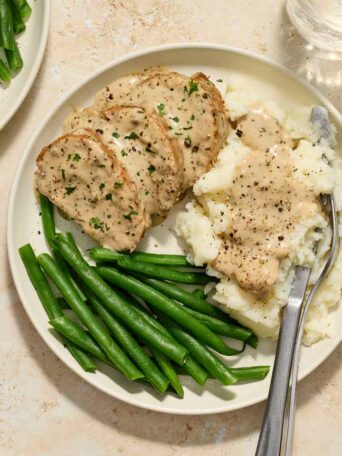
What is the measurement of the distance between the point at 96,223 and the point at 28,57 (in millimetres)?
1363

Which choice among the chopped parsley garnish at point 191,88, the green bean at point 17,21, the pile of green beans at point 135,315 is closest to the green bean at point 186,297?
the pile of green beans at point 135,315

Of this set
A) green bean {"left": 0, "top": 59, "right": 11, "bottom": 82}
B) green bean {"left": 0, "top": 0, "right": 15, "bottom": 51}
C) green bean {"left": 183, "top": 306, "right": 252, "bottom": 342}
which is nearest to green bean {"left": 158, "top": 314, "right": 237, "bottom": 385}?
green bean {"left": 183, "top": 306, "right": 252, "bottom": 342}

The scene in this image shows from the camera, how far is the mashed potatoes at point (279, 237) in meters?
4.35

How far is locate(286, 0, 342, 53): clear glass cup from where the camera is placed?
4.63 metres

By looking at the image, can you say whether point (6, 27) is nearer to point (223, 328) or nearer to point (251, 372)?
point (223, 328)

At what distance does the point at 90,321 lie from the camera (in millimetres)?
4465

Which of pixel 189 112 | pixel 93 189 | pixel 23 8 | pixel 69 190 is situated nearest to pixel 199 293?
pixel 93 189

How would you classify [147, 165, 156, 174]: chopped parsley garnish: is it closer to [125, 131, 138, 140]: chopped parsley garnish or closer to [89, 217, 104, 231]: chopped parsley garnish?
[125, 131, 138, 140]: chopped parsley garnish

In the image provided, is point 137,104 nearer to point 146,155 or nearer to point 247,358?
point 146,155

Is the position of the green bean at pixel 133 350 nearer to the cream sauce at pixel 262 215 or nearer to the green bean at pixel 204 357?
the green bean at pixel 204 357

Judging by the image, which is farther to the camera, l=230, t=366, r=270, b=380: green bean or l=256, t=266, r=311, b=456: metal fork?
l=230, t=366, r=270, b=380: green bean

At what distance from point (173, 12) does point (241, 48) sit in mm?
565

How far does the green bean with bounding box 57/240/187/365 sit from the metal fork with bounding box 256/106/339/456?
63cm

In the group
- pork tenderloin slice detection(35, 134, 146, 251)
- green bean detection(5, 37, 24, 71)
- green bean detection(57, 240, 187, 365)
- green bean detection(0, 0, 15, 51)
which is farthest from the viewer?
green bean detection(5, 37, 24, 71)
